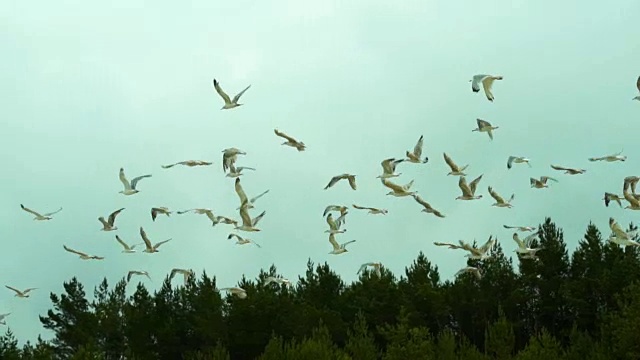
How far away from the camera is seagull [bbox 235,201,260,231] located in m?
33.9

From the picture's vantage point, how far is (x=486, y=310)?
74.6 metres

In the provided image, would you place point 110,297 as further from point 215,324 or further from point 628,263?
point 628,263

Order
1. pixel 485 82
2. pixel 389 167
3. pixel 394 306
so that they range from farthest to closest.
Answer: pixel 394 306 < pixel 389 167 < pixel 485 82

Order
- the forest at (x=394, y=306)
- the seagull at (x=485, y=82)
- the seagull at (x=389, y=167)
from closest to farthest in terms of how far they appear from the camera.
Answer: the seagull at (x=485, y=82) → the seagull at (x=389, y=167) → the forest at (x=394, y=306)

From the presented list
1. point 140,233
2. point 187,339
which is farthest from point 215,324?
point 140,233

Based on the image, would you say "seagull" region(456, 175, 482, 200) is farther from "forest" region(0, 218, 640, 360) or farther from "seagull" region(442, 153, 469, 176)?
"forest" region(0, 218, 640, 360)

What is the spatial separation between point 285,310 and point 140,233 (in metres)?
36.6

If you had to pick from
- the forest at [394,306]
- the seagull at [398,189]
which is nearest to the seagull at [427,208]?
the seagull at [398,189]

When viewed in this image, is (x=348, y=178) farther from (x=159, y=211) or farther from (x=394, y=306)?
(x=394, y=306)

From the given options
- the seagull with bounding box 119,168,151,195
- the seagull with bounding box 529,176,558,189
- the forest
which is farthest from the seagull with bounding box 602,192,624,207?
the forest

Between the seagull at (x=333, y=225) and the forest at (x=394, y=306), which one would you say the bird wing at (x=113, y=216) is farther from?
the forest at (x=394, y=306)

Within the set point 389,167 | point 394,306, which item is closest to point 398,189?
point 389,167

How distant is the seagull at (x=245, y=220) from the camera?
33938mm

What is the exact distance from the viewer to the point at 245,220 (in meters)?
34.4
